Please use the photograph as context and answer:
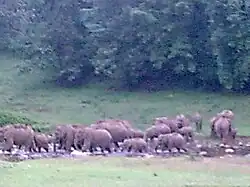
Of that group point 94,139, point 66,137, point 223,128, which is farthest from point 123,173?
point 223,128

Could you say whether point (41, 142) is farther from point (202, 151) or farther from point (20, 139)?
point (202, 151)

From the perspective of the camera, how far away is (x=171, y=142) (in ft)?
89.1

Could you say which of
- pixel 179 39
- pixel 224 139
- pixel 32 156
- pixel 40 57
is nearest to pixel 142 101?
pixel 179 39

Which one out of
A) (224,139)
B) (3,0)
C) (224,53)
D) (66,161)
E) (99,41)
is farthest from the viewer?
(3,0)

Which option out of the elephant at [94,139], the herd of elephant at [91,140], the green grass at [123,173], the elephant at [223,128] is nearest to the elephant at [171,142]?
the herd of elephant at [91,140]

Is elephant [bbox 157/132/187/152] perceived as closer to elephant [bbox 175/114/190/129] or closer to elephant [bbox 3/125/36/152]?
elephant [bbox 175/114/190/129]

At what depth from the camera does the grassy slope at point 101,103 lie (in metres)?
36.7

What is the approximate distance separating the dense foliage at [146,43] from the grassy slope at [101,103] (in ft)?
3.22

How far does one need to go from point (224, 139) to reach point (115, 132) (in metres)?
4.14

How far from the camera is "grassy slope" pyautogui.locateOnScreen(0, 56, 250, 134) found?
120 ft

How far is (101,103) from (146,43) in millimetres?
3810

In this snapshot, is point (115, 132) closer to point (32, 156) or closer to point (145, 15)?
point (32, 156)

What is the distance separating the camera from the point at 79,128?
2802 cm

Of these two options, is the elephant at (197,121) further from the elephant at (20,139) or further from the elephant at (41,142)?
the elephant at (20,139)
